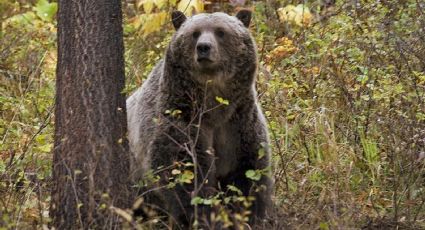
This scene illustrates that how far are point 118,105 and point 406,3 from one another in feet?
14.5

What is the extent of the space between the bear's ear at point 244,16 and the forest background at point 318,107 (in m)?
0.87

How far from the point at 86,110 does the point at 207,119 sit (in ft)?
3.12

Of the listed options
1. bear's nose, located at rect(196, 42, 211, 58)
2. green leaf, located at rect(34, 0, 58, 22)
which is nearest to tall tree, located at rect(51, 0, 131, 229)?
bear's nose, located at rect(196, 42, 211, 58)

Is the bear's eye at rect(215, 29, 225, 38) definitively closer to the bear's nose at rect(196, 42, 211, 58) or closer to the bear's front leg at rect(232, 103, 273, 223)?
the bear's nose at rect(196, 42, 211, 58)

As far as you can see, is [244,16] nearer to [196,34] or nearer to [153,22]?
[196,34]

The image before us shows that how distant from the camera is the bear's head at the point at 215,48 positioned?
6.13m

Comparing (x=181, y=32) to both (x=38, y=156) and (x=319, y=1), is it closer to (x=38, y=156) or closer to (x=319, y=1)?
(x=38, y=156)

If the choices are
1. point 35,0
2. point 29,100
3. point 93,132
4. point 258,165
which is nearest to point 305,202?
point 258,165

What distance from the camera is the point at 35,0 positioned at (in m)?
12.2

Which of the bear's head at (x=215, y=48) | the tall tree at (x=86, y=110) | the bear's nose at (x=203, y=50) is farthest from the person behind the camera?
the bear's head at (x=215, y=48)

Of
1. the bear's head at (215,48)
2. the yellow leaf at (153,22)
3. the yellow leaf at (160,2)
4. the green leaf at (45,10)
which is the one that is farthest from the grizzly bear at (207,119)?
the green leaf at (45,10)

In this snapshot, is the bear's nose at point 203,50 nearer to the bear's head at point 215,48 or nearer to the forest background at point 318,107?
the bear's head at point 215,48

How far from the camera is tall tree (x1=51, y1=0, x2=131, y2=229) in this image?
5602 mm

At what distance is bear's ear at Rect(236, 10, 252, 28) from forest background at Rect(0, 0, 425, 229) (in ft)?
2.87
